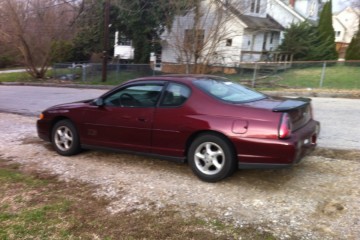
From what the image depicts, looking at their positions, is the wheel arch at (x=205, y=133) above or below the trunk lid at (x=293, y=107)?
below

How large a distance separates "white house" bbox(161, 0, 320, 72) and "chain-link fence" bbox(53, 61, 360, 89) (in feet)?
4.12

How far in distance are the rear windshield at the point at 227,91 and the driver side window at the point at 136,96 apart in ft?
2.06

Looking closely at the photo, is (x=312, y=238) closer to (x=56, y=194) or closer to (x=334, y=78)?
(x=56, y=194)

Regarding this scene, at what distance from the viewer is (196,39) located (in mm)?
17484

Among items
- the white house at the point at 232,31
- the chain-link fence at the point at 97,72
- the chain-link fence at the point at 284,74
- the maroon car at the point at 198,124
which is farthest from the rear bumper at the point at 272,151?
the chain-link fence at the point at 97,72

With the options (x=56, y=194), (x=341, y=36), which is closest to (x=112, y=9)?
(x=56, y=194)

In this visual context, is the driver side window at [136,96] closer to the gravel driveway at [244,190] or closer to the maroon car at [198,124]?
the maroon car at [198,124]

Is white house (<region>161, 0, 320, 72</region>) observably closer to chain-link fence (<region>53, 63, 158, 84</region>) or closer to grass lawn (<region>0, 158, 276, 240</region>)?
chain-link fence (<region>53, 63, 158, 84</region>)

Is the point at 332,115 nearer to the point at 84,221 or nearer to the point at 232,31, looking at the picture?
the point at 84,221

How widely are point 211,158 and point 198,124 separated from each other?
46cm

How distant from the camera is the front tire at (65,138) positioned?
6.39 metres

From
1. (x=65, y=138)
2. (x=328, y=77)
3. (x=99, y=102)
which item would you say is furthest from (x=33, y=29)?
(x=99, y=102)

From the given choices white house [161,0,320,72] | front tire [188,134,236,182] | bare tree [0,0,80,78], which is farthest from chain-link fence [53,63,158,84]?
front tire [188,134,236,182]

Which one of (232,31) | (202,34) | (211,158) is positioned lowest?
(211,158)
